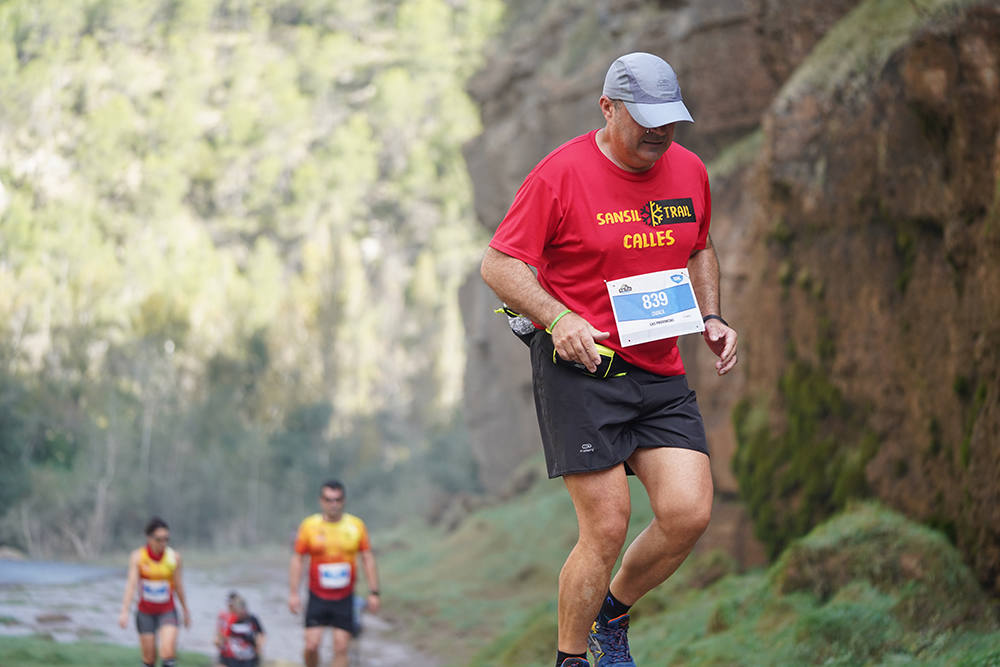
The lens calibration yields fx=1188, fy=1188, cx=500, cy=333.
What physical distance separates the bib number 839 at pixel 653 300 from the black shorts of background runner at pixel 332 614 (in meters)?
7.21

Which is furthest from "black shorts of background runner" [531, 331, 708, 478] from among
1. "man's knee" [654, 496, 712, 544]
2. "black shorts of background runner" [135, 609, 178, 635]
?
"black shorts of background runner" [135, 609, 178, 635]

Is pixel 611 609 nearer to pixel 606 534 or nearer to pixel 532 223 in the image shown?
pixel 606 534

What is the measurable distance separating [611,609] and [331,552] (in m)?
6.71

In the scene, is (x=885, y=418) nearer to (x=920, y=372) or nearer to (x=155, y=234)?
(x=920, y=372)

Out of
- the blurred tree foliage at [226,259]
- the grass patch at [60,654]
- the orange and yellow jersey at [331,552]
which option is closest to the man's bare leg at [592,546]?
the orange and yellow jersey at [331,552]

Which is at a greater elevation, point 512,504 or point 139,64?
point 139,64

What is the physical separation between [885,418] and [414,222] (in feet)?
202

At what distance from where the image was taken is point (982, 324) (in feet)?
25.0

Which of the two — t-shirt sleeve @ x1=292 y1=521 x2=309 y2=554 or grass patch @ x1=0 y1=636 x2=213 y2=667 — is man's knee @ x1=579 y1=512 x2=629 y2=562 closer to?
t-shirt sleeve @ x1=292 y1=521 x2=309 y2=554

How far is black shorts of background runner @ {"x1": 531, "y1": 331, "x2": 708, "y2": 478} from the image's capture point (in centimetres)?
408

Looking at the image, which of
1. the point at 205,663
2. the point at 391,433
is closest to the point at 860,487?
the point at 205,663

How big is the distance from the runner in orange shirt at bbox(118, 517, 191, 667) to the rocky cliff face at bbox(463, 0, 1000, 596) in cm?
597

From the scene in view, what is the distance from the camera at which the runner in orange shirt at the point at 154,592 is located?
36.4ft

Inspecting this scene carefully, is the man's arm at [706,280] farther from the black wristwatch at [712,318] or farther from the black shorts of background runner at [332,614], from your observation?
the black shorts of background runner at [332,614]
